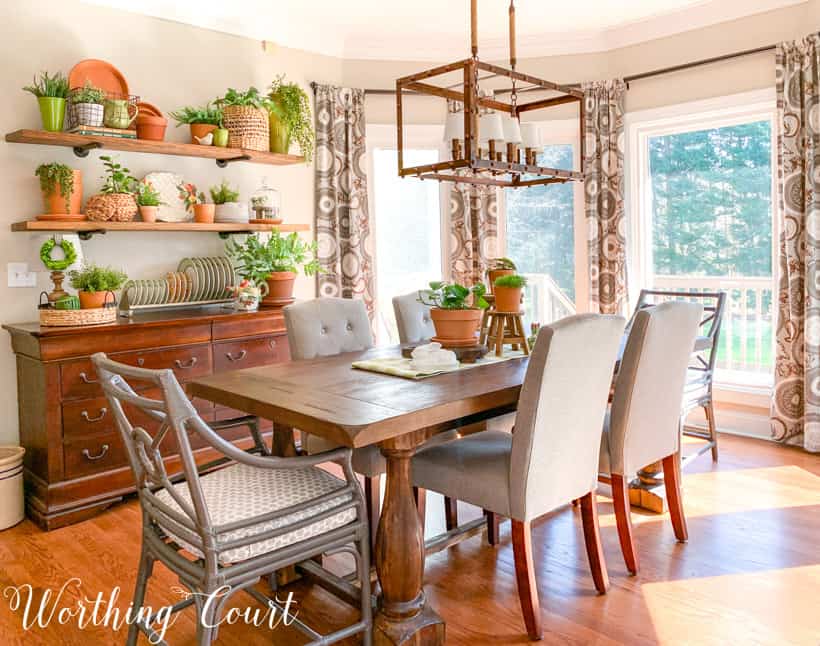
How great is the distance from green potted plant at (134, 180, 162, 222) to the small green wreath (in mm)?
451

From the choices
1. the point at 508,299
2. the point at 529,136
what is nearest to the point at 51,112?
the point at 529,136

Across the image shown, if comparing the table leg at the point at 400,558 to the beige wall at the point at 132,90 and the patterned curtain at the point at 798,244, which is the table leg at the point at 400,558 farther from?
the patterned curtain at the point at 798,244

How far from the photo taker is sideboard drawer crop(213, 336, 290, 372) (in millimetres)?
3832

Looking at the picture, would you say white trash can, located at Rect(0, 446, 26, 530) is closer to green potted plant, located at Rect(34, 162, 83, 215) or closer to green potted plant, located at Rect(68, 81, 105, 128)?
green potted plant, located at Rect(34, 162, 83, 215)

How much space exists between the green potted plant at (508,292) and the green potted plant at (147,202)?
206cm

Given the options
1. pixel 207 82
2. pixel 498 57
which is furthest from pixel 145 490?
pixel 498 57

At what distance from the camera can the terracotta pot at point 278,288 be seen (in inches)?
168

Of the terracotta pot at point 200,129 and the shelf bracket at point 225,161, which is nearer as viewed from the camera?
the terracotta pot at point 200,129

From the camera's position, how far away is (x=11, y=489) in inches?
127

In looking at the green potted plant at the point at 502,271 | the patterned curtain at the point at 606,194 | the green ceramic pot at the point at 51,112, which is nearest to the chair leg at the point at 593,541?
the green potted plant at the point at 502,271

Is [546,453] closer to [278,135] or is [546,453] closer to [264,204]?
[264,204]

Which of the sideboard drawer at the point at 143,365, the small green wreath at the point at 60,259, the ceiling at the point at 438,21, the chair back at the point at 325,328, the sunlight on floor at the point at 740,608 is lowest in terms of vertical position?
the sunlight on floor at the point at 740,608

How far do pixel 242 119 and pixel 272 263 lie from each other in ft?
2.87

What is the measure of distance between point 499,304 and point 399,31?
282 centimetres
